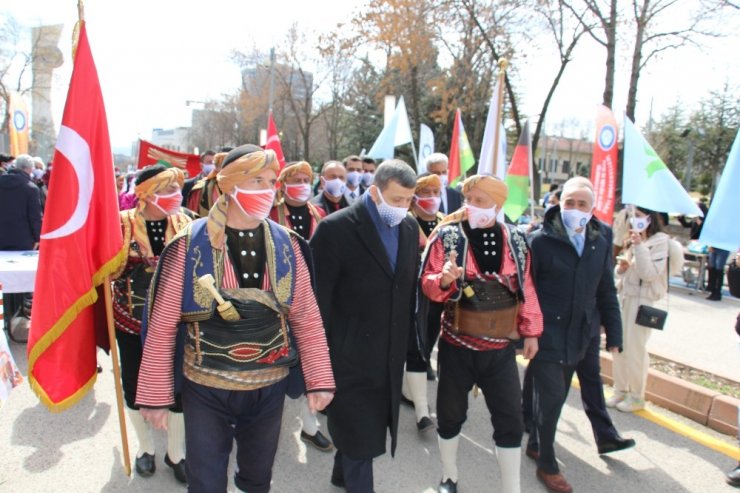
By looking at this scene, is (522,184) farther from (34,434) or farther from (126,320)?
(34,434)

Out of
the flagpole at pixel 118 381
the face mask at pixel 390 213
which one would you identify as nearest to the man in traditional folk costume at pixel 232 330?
the flagpole at pixel 118 381

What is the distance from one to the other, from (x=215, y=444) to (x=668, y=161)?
112ft

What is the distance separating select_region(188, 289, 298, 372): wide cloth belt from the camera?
2.37 m

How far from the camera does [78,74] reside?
2.80 meters

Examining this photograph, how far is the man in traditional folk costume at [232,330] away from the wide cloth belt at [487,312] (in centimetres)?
103

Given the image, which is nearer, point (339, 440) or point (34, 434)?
point (339, 440)

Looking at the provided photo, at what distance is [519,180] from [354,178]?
7.42 ft

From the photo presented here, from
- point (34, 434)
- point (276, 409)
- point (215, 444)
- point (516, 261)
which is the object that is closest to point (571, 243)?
point (516, 261)

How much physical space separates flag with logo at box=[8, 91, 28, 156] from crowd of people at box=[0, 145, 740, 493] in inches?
516

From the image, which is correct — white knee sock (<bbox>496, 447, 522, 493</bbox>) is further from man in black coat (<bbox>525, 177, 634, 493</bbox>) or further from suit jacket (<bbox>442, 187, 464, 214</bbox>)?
suit jacket (<bbox>442, 187, 464, 214</bbox>)

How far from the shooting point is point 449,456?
138 inches

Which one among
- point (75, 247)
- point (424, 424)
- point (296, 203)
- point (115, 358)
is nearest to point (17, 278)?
point (296, 203)

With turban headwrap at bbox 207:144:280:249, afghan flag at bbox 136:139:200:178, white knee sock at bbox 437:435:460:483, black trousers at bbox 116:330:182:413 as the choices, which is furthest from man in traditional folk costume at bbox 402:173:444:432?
afghan flag at bbox 136:139:200:178

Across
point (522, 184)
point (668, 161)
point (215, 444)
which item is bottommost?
point (215, 444)
